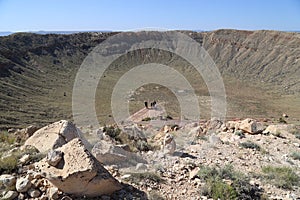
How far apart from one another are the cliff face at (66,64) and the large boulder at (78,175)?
27.9 m

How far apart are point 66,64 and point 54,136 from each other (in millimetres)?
73533

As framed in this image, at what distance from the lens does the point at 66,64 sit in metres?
77.2

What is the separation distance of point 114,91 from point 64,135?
166 ft

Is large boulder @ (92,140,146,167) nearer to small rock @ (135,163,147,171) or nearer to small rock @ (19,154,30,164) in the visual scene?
small rock @ (135,163,147,171)

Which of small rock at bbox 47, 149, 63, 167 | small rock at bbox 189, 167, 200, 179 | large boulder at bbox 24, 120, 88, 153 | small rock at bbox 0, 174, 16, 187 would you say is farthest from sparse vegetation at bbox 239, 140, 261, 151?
small rock at bbox 0, 174, 16, 187

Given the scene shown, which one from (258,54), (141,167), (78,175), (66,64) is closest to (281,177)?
(141,167)

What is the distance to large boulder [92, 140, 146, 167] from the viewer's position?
6.46 m

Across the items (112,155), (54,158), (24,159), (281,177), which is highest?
(54,158)

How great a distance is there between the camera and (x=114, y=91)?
57.3m

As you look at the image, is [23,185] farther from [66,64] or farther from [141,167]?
[66,64]

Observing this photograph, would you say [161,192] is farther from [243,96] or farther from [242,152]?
[243,96]

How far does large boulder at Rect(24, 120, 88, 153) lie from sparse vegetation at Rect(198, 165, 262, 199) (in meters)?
3.05

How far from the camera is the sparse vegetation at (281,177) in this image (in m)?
6.48

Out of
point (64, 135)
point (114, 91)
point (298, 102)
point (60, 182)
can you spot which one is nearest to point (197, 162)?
point (64, 135)
